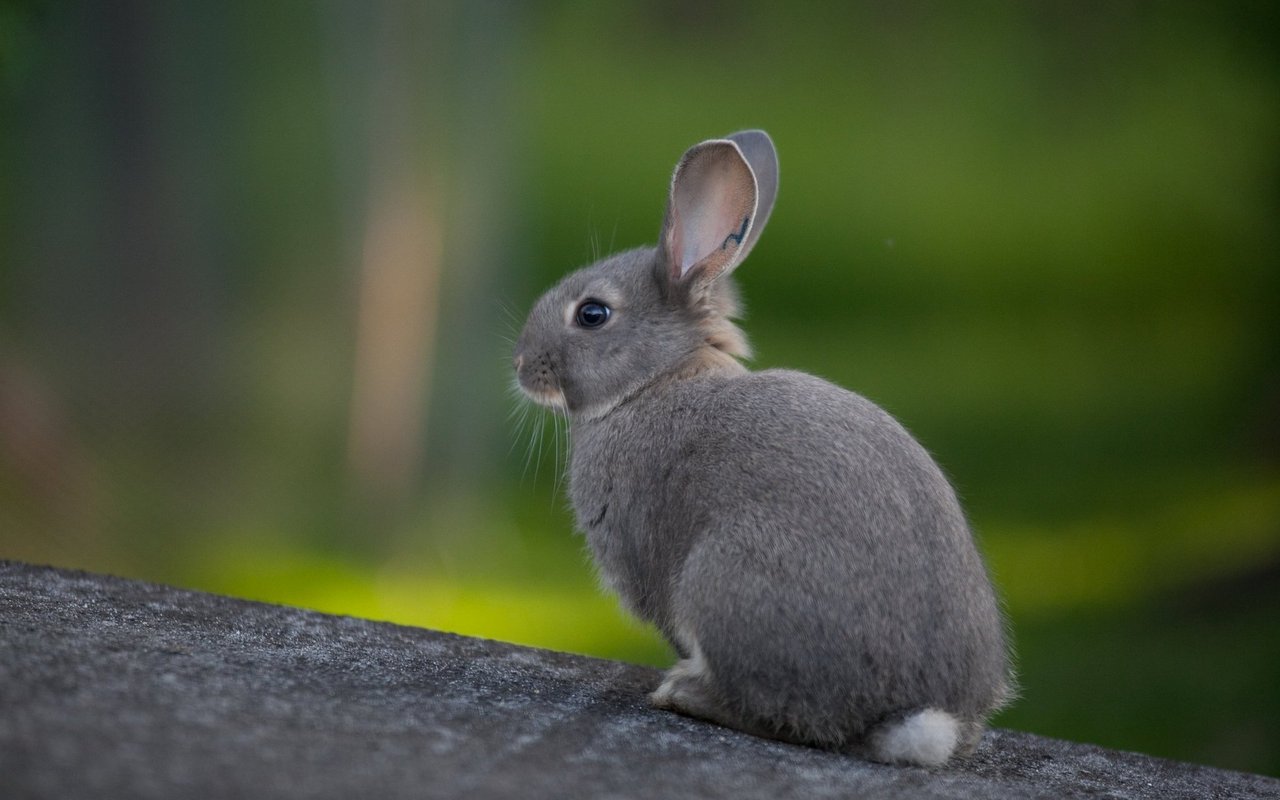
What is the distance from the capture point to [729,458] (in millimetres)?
2445

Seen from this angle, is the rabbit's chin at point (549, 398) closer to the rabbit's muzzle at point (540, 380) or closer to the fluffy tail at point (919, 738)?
the rabbit's muzzle at point (540, 380)

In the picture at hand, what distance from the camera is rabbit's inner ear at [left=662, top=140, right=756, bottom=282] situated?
2.71 metres

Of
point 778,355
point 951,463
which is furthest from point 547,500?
point 951,463

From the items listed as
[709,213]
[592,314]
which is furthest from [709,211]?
[592,314]

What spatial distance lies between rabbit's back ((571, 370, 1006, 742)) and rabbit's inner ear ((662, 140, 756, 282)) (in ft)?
1.25

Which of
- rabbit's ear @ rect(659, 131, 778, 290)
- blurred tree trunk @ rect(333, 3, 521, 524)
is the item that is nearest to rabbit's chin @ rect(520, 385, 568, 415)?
rabbit's ear @ rect(659, 131, 778, 290)

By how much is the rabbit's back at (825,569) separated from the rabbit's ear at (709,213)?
38 cm

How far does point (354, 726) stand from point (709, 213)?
124 cm

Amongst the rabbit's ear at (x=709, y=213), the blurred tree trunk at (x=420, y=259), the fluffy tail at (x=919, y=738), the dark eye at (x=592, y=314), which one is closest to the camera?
the fluffy tail at (x=919, y=738)

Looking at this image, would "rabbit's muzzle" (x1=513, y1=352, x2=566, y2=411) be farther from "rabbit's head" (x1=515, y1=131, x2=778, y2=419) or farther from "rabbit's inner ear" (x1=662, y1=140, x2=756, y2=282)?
"rabbit's inner ear" (x1=662, y1=140, x2=756, y2=282)

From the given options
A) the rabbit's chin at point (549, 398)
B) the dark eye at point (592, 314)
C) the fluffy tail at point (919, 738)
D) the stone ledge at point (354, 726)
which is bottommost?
the fluffy tail at point (919, 738)

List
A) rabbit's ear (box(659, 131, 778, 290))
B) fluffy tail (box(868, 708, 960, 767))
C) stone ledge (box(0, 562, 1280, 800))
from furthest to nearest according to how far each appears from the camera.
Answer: rabbit's ear (box(659, 131, 778, 290)) < fluffy tail (box(868, 708, 960, 767)) < stone ledge (box(0, 562, 1280, 800))

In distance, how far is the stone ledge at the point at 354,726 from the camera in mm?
1740

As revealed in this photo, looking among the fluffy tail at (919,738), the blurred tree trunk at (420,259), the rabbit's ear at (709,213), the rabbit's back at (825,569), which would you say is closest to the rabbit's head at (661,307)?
the rabbit's ear at (709,213)
